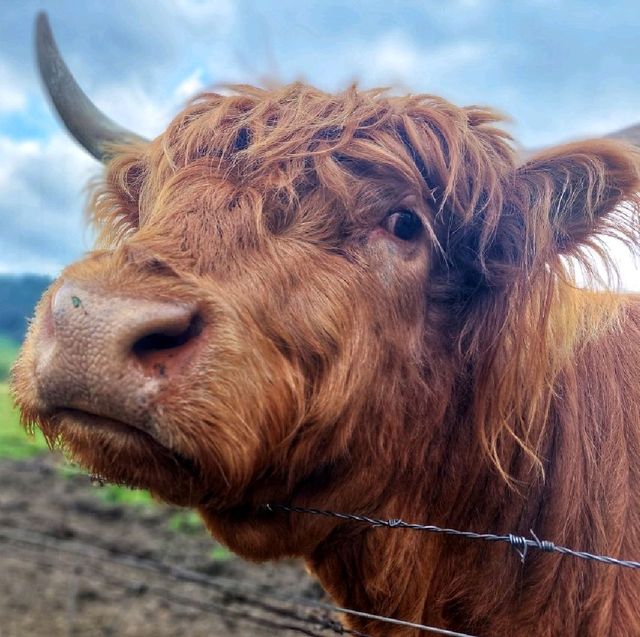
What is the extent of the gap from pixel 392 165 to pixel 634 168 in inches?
26.8

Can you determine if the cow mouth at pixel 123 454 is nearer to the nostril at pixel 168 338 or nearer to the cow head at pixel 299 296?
the cow head at pixel 299 296

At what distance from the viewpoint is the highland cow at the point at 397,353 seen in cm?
177

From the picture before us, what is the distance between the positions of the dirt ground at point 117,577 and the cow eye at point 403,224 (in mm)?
3108

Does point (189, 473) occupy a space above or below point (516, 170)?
below

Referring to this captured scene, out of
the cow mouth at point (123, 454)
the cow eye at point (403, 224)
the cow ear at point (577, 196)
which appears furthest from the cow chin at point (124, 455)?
the cow ear at point (577, 196)

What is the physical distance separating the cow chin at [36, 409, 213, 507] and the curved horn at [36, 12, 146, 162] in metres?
1.50

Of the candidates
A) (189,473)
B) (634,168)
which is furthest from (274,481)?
(634,168)

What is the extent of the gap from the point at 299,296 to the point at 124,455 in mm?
587

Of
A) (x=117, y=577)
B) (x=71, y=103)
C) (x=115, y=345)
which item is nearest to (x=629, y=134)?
(x=115, y=345)

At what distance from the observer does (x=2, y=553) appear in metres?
7.76

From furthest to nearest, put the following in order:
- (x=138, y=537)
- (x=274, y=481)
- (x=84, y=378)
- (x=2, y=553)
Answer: (x=138, y=537), (x=2, y=553), (x=274, y=481), (x=84, y=378)

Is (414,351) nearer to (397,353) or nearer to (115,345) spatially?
(397,353)

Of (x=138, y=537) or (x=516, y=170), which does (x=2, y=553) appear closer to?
(x=138, y=537)

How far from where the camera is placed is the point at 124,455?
167cm
